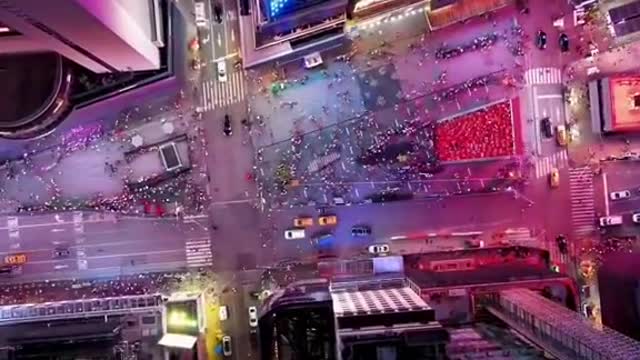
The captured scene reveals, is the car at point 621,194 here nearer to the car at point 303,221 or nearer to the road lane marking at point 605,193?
the road lane marking at point 605,193

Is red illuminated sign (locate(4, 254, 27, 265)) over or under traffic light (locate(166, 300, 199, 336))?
over

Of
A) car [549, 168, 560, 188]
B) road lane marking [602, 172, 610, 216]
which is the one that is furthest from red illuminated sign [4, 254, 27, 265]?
road lane marking [602, 172, 610, 216]

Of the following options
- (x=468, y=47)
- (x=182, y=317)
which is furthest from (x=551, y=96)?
(x=182, y=317)

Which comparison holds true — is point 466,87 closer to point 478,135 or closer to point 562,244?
A: point 478,135

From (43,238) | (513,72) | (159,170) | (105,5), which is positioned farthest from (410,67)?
(43,238)

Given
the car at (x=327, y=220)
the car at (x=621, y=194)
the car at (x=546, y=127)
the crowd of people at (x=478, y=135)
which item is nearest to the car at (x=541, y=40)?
the crowd of people at (x=478, y=135)

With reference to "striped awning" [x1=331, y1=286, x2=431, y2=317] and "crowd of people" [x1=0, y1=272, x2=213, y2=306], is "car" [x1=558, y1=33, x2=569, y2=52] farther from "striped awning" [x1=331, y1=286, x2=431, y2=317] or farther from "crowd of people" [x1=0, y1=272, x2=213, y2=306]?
"crowd of people" [x1=0, y1=272, x2=213, y2=306]
